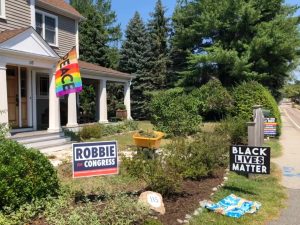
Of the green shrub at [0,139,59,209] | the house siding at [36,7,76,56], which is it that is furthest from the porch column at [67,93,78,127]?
the green shrub at [0,139,59,209]

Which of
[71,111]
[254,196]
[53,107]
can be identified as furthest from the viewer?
[71,111]

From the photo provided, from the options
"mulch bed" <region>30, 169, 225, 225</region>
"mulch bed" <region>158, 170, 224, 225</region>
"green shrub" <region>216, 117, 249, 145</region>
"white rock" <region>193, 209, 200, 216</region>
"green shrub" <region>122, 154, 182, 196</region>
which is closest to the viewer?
"mulch bed" <region>30, 169, 225, 225</region>

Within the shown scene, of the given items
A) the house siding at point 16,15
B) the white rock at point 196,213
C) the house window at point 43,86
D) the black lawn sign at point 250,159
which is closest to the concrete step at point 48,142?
the house window at point 43,86

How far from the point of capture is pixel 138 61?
31.5 m

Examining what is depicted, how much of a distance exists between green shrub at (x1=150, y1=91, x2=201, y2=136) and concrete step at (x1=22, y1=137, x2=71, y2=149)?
4542mm

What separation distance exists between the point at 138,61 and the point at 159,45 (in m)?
2.88

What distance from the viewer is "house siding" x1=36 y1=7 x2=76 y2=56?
56.5 ft

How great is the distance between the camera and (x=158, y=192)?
19.7 ft

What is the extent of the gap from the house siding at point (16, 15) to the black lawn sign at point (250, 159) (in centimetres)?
1005

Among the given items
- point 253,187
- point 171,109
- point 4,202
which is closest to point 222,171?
point 253,187

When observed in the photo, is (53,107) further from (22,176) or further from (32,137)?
(22,176)

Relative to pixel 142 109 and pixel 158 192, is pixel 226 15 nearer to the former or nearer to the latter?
pixel 142 109

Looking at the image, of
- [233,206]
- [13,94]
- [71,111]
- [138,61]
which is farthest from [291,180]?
[138,61]

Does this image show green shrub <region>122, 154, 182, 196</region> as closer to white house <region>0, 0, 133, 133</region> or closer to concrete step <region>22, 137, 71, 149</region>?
white house <region>0, 0, 133, 133</region>
